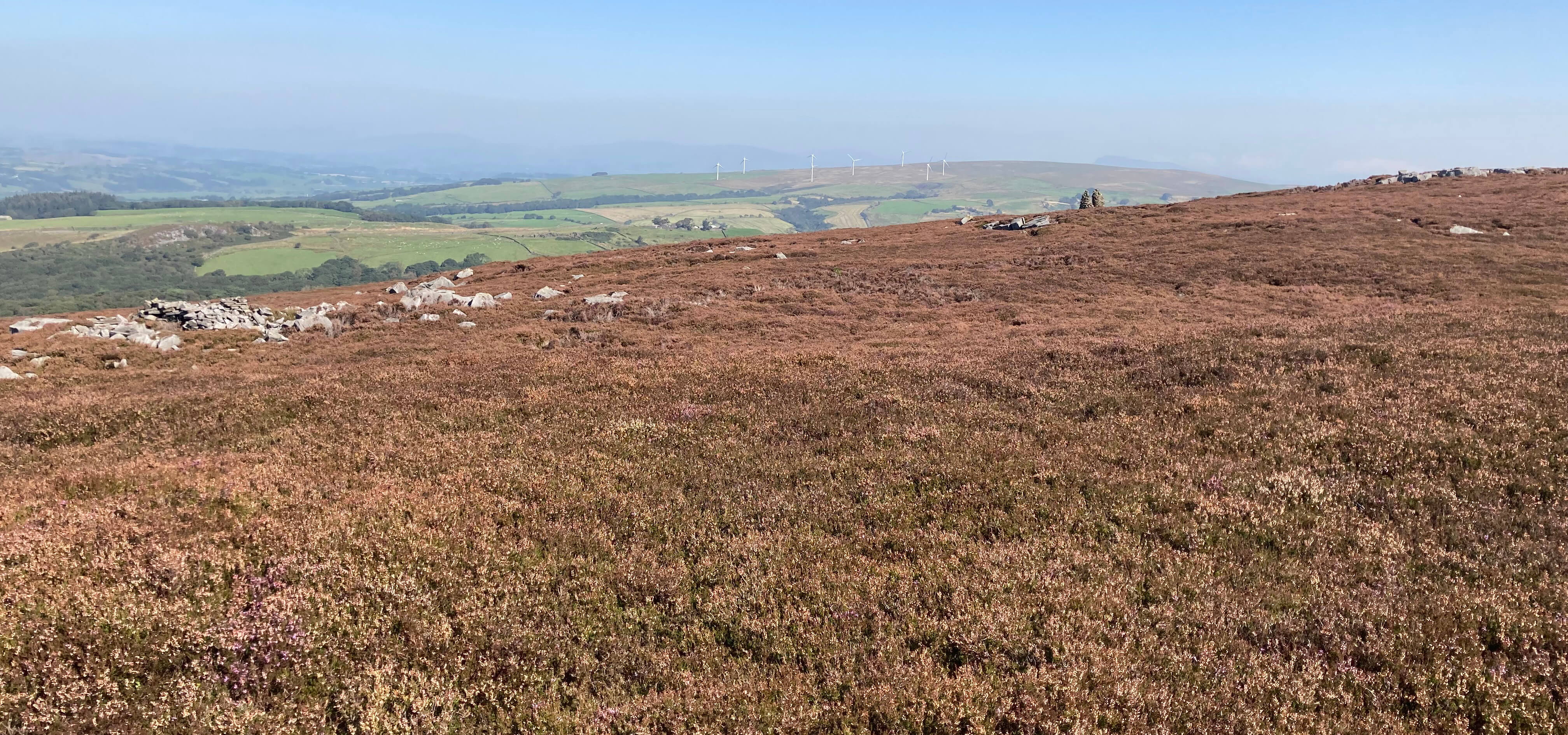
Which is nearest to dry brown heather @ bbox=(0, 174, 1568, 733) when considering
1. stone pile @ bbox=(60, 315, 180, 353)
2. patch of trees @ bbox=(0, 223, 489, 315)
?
stone pile @ bbox=(60, 315, 180, 353)

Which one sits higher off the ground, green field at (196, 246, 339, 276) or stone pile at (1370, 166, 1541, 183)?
stone pile at (1370, 166, 1541, 183)

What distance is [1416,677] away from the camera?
20.1 ft

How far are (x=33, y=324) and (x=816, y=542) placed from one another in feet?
153

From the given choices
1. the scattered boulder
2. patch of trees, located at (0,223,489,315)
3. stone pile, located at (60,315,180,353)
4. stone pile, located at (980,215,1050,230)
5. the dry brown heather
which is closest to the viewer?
the dry brown heather

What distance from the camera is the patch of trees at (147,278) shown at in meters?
152

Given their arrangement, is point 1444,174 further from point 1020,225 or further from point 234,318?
point 234,318

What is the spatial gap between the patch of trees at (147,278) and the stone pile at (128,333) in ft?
404

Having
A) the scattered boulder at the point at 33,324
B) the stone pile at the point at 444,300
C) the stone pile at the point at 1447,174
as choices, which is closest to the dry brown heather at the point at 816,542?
the stone pile at the point at 444,300

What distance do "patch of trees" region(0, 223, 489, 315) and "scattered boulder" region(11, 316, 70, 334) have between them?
117354 millimetres

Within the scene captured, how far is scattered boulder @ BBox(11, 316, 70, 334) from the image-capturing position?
3097 cm

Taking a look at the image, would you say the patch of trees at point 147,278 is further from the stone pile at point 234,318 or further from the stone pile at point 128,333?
the stone pile at point 128,333

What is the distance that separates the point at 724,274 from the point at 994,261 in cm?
1866

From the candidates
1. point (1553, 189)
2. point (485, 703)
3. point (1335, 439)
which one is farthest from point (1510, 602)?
point (1553, 189)

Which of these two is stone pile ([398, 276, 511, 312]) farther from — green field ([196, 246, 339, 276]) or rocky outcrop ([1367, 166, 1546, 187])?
green field ([196, 246, 339, 276])
